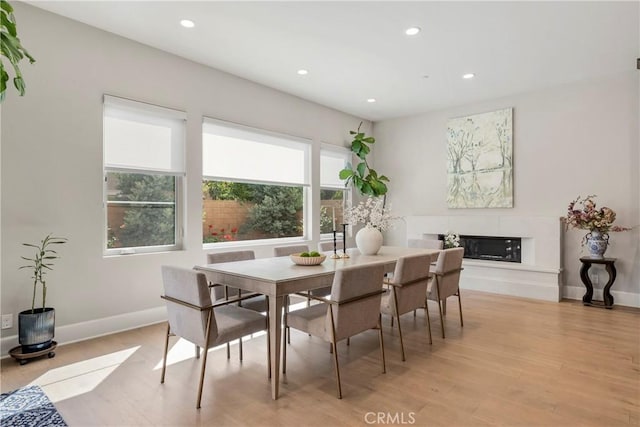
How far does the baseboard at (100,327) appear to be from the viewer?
306 cm

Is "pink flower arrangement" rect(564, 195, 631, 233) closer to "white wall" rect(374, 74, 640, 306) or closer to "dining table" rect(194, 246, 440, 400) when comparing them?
"white wall" rect(374, 74, 640, 306)

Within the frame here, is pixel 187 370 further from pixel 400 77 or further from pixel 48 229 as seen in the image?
pixel 400 77

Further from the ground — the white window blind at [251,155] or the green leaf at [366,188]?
the white window blind at [251,155]

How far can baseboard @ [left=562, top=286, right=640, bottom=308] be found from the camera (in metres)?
4.65

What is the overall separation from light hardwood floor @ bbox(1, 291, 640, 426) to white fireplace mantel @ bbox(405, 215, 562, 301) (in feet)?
4.43

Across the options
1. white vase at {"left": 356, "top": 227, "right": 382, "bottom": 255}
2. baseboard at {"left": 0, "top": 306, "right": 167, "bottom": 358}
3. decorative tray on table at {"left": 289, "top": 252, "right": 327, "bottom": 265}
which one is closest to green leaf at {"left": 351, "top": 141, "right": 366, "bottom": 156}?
white vase at {"left": 356, "top": 227, "right": 382, "bottom": 255}

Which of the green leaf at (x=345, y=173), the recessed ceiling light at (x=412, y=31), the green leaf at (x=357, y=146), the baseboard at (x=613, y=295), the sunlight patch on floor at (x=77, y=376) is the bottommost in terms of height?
the sunlight patch on floor at (x=77, y=376)

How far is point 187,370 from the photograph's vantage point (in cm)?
277

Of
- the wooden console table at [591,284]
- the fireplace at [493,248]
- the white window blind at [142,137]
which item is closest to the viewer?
the white window blind at [142,137]

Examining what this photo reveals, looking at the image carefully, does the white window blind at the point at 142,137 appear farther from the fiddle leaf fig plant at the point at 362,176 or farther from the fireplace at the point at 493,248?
the fireplace at the point at 493,248

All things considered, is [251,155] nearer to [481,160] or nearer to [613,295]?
[481,160]

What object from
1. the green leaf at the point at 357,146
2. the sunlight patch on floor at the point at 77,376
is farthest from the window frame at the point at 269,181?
the sunlight patch on floor at the point at 77,376

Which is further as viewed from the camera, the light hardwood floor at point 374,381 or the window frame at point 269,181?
the window frame at point 269,181

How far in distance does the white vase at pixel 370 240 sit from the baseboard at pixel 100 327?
2.30 metres
